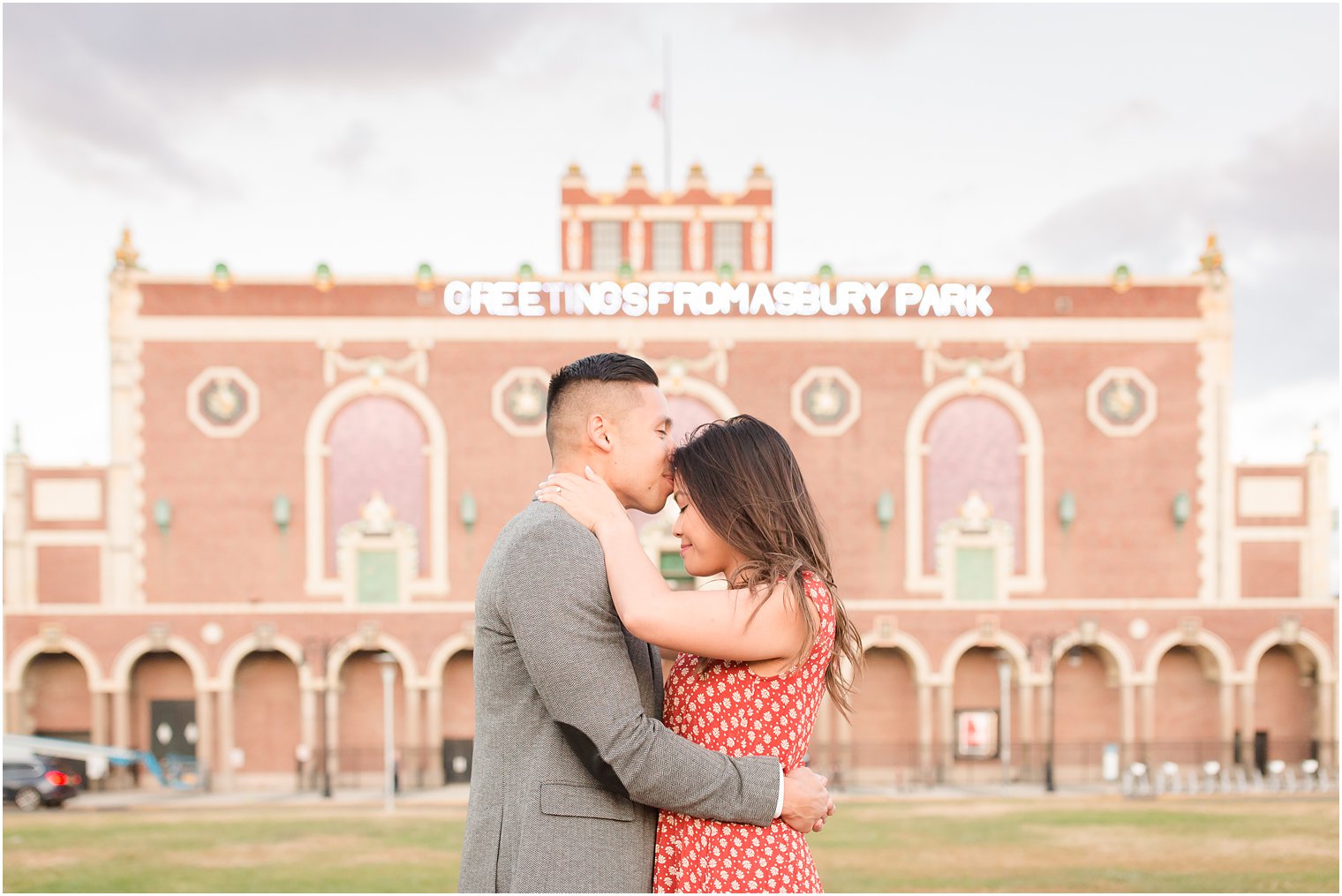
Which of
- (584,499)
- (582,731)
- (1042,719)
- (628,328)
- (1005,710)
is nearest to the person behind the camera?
(582,731)

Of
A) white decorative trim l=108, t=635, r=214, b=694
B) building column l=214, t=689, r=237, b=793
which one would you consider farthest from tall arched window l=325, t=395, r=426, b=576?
building column l=214, t=689, r=237, b=793

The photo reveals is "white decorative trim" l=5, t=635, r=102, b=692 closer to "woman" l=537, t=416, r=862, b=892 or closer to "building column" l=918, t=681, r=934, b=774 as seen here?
"building column" l=918, t=681, r=934, b=774

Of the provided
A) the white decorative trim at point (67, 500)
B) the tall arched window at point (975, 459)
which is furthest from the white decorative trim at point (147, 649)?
the tall arched window at point (975, 459)

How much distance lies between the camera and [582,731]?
3945 millimetres

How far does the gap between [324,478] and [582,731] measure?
3658 centimetres

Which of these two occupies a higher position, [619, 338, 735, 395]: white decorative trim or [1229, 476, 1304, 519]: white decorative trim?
[619, 338, 735, 395]: white decorative trim

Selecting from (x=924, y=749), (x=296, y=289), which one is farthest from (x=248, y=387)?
(x=924, y=749)

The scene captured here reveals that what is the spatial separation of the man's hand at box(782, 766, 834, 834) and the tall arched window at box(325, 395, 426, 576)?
35.8m

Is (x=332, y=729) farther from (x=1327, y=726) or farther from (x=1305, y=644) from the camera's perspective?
(x=1327, y=726)

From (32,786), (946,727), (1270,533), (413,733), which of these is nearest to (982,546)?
(946,727)

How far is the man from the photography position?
3.91m

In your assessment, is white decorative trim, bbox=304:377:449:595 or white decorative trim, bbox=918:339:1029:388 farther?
white decorative trim, bbox=918:339:1029:388

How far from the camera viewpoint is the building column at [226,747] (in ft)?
123

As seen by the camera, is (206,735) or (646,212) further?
(646,212)
